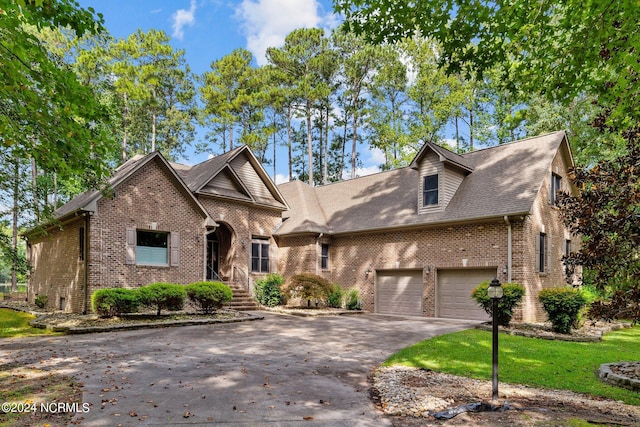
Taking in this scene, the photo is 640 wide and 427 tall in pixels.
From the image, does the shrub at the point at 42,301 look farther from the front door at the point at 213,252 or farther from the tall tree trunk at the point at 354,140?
the tall tree trunk at the point at 354,140

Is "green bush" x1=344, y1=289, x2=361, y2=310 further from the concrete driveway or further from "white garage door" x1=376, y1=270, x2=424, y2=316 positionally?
the concrete driveway

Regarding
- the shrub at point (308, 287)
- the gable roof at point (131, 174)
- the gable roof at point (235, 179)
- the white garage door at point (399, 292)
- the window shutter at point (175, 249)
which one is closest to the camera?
the gable roof at point (131, 174)

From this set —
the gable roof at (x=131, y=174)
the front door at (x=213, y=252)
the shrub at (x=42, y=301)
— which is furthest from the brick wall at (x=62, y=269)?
the front door at (x=213, y=252)

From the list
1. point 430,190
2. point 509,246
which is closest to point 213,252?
point 430,190

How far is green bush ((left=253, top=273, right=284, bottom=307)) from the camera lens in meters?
19.3

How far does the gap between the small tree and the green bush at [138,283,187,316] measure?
511 cm

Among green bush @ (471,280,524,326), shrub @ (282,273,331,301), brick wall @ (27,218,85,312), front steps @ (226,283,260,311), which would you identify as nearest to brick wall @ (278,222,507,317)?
shrub @ (282,273,331,301)

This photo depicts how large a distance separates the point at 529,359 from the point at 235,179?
14.8m

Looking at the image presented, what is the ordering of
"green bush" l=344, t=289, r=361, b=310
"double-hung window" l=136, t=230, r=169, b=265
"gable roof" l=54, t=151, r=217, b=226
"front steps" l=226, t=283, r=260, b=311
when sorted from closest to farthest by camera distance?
"gable roof" l=54, t=151, r=217, b=226 < "double-hung window" l=136, t=230, r=169, b=265 < "front steps" l=226, t=283, r=260, b=311 < "green bush" l=344, t=289, r=361, b=310

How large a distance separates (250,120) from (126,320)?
1094 inches

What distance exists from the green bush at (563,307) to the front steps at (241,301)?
1147 centimetres

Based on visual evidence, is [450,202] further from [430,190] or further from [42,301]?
[42,301]

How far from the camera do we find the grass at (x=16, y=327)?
11203 mm

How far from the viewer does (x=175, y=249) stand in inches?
638
